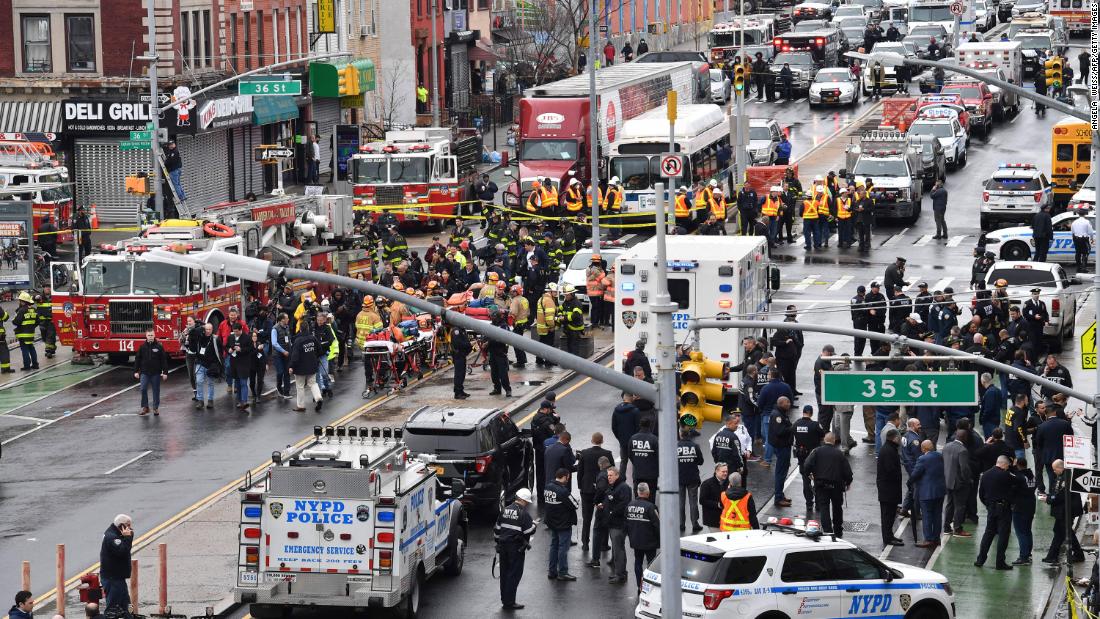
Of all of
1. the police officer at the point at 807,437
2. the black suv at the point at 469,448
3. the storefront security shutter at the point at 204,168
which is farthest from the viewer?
the storefront security shutter at the point at 204,168

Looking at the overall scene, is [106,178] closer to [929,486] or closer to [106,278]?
[106,278]

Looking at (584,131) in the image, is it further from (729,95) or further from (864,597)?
(864,597)

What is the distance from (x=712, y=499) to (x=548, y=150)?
2988 centimetres

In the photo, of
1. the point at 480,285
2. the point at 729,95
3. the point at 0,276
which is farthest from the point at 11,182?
the point at 729,95

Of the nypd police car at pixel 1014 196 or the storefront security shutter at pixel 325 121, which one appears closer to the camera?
→ the nypd police car at pixel 1014 196

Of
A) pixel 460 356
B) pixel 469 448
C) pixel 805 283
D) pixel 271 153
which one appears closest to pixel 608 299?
pixel 805 283

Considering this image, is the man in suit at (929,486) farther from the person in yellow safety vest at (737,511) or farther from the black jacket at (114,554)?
the black jacket at (114,554)

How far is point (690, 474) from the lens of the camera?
25391 millimetres

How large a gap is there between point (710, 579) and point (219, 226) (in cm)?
2105

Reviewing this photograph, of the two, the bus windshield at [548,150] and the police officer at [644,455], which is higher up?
the bus windshield at [548,150]

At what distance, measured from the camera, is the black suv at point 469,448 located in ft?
84.5

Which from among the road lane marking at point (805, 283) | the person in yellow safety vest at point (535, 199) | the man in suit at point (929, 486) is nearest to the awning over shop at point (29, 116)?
the person in yellow safety vest at point (535, 199)

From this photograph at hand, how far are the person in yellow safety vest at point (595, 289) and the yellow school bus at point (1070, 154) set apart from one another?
18.4m

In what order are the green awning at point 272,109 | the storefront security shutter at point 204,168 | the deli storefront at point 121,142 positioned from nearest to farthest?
the deli storefront at point 121,142
the storefront security shutter at point 204,168
the green awning at point 272,109
